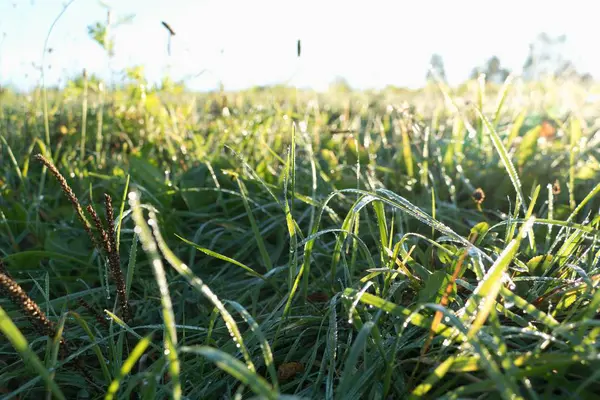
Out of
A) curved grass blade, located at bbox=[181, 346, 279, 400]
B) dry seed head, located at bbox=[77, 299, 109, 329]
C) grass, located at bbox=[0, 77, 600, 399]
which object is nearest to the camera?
curved grass blade, located at bbox=[181, 346, 279, 400]

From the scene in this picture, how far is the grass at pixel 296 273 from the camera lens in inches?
31.4

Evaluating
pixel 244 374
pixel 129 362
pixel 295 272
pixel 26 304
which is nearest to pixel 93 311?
pixel 26 304

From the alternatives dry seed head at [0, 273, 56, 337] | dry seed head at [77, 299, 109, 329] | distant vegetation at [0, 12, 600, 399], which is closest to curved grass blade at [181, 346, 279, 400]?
distant vegetation at [0, 12, 600, 399]

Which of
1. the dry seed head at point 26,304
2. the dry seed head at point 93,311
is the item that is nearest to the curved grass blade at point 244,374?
the dry seed head at point 26,304

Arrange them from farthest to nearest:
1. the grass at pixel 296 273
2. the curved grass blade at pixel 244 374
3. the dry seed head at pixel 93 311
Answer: the dry seed head at pixel 93 311 < the grass at pixel 296 273 < the curved grass blade at pixel 244 374

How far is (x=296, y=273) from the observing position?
129cm

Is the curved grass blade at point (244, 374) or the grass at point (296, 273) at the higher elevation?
the curved grass blade at point (244, 374)

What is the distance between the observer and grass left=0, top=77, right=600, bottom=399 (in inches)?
31.4

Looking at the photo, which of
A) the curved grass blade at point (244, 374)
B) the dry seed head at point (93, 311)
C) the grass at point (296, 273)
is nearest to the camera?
the curved grass blade at point (244, 374)

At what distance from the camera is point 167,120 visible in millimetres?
2701

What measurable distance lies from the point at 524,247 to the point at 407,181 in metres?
0.65

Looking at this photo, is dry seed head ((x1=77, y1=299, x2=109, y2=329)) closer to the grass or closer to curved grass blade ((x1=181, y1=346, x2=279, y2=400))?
the grass

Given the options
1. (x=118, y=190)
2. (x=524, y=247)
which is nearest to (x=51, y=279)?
(x=118, y=190)

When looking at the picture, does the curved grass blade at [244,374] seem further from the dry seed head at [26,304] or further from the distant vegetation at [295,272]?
the dry seed head at [26,304]
